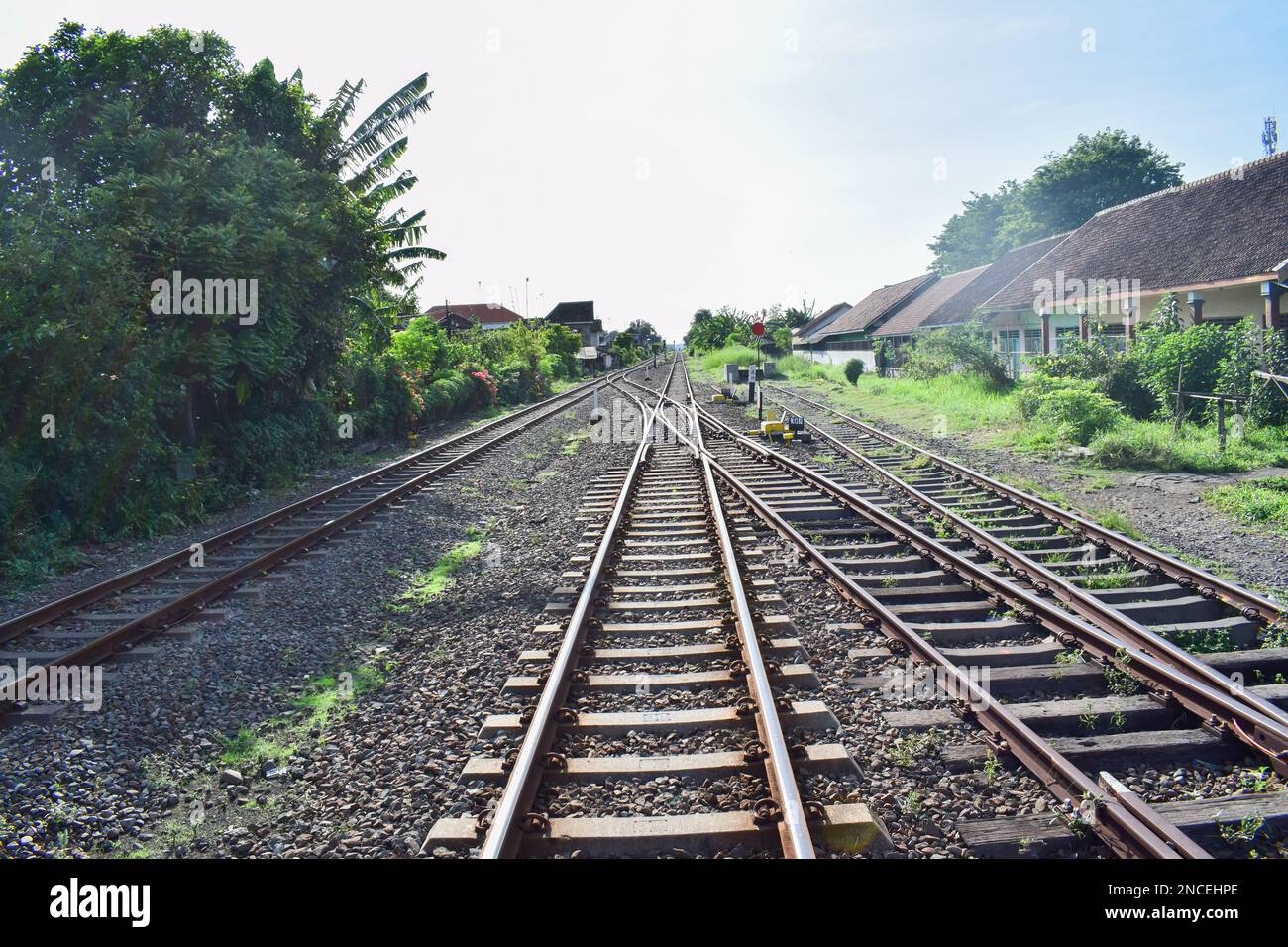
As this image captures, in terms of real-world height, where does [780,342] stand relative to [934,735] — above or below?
above

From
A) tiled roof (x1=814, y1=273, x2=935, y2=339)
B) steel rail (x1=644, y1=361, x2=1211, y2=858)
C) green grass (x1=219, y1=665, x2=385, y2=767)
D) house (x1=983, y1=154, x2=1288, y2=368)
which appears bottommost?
green grass (x1=219, y1=665, x2=385, y2=767)

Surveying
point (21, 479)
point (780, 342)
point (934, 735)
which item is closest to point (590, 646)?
point (934, 735)

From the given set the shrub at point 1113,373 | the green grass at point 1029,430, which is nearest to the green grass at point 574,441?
the green grass at point 1029,430

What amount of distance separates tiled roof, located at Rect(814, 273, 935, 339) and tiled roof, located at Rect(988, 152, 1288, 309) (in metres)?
17.9

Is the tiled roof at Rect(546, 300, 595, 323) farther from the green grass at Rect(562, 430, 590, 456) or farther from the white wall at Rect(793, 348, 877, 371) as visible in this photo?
the green grass at Rect(562, 430, 590, 456)

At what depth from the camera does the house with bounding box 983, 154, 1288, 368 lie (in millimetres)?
16906

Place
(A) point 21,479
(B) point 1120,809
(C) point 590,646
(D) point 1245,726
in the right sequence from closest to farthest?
1. (B) point 1120,809
2. (D) point 1245,726
3. (C) point 590,646
4. (A) point 21,479

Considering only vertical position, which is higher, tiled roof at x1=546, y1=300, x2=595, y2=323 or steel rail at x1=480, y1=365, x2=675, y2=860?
tiled roof at x1=546, y1=300, x2=595, y2=323

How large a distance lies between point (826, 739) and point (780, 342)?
70.8 meters

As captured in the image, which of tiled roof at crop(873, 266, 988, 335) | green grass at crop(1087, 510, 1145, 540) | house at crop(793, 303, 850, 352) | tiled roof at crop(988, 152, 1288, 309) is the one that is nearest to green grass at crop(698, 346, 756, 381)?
tiled roof at crop(873, 266, 988, 335)

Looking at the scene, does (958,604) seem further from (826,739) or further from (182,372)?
(182,372)

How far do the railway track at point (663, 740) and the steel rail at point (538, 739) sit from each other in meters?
0.01

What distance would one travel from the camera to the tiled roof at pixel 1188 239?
1731cm
